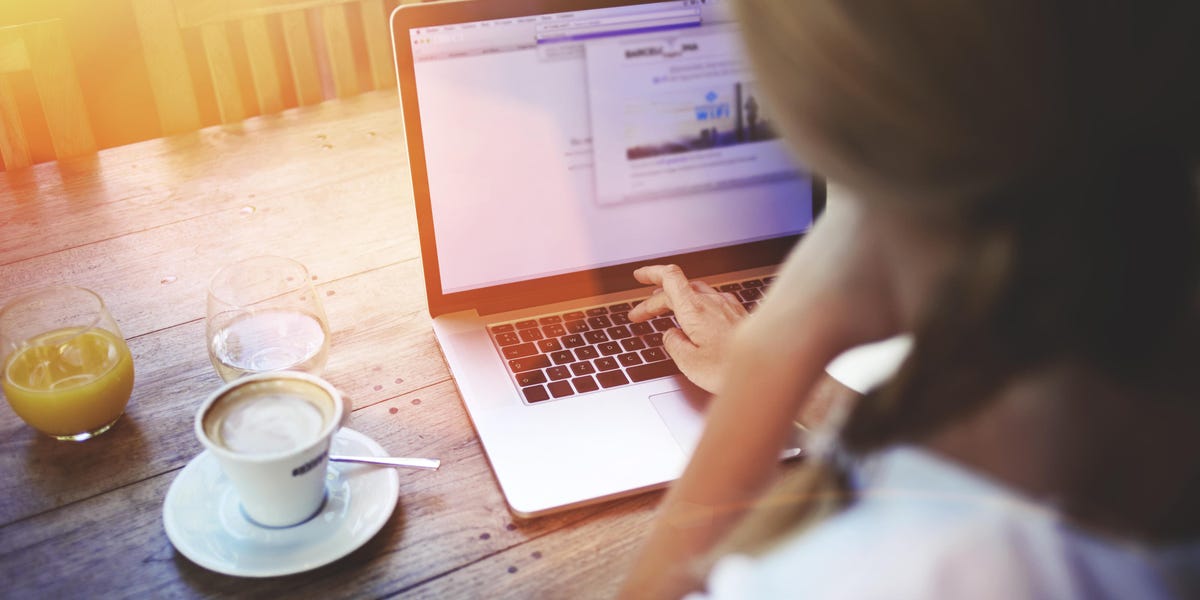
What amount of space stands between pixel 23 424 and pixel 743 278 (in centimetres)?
71

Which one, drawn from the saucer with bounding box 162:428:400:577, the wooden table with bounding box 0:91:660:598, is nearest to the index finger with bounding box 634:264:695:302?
the wooden table with bounding box 0:91:660:598

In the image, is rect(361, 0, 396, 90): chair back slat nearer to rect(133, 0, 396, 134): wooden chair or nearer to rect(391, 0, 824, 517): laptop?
rect(133, 0, 396, 134): wooden chair

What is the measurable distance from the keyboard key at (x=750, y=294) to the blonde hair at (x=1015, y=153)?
21.4 inches

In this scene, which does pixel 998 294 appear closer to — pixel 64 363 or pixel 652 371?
pixel 652 371

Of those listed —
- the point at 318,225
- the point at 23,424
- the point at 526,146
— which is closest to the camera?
the point at 23,424

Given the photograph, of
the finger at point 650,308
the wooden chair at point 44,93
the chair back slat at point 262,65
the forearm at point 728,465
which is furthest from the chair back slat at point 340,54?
the forearm at point 728,465

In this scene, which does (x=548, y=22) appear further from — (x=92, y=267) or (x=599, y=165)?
(x=92, y=267)

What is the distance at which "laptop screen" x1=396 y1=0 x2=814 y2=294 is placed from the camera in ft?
2.86

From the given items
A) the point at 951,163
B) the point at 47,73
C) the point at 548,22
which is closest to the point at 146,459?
the point at 548,22

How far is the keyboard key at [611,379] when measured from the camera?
0.84m

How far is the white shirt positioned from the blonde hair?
36mm

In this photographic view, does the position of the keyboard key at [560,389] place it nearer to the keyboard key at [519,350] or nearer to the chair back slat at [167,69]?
the keyboard key at [519,350]

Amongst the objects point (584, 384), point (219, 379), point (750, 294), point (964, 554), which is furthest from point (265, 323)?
point (964, 554)

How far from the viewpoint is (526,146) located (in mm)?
903
